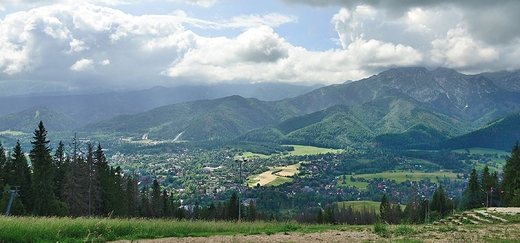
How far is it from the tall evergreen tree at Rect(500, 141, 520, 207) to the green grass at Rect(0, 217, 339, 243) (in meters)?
34.7

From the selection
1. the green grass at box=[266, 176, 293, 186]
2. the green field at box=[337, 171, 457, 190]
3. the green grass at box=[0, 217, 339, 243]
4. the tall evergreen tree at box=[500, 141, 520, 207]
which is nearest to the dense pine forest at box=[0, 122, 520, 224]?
the tall evergreen tree at box=[500, 141, 520, 207]

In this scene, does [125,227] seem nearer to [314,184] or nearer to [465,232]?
[465,232]

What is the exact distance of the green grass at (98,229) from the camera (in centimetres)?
1108

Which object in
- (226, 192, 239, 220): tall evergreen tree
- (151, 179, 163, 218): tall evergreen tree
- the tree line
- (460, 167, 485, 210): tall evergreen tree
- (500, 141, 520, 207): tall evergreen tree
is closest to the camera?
the tree line

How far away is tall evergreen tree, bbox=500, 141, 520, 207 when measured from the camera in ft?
128

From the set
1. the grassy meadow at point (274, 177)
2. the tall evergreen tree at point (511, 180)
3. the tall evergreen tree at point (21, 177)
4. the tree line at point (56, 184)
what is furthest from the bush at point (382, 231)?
the grassy meadow at point (274, 177)

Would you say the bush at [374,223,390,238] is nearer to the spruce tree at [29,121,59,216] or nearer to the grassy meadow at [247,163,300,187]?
the spruce tree at [29,121,59,216]

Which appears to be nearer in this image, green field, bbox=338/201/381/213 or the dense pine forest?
the dense pine forest

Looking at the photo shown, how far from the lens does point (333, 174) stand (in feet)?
494

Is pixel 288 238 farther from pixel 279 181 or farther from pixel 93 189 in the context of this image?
pixel 279 181

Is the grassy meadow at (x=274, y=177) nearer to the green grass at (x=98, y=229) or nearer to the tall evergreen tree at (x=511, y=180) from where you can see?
the tall evergreen tree at (x=511, y=180)

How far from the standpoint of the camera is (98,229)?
12344 mm

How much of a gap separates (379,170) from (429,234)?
155m

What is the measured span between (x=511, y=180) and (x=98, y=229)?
4471 centimetres
